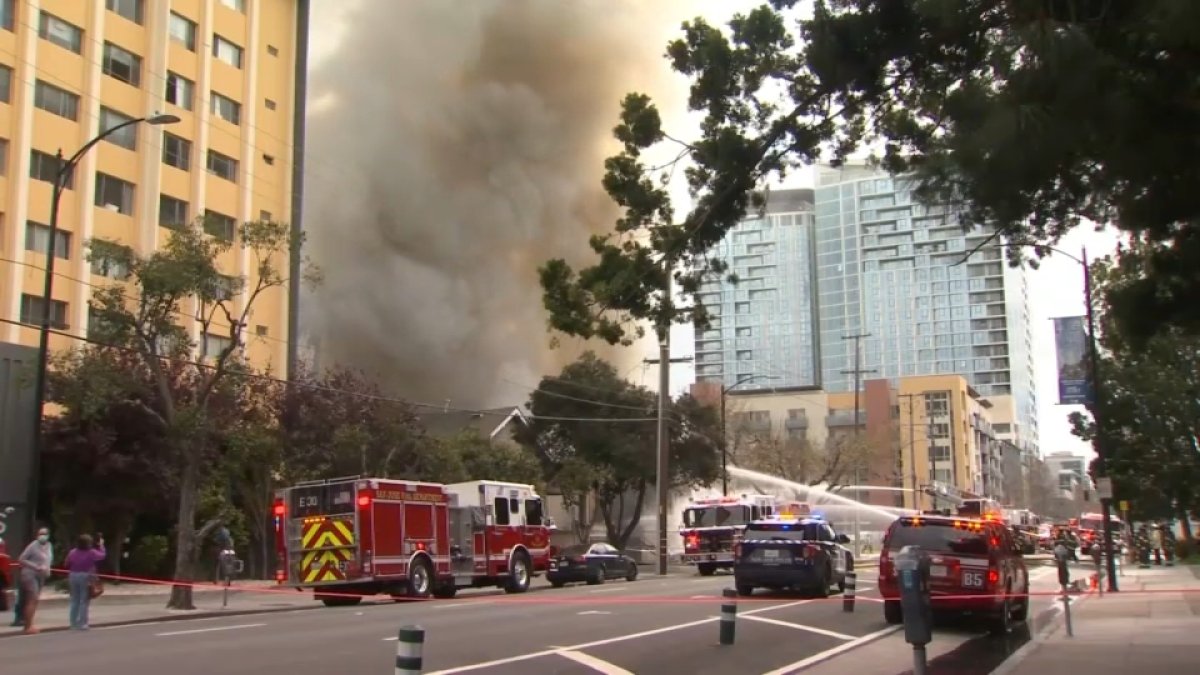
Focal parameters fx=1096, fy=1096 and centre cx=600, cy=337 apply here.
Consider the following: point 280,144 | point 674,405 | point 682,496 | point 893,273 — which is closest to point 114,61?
point 280,144

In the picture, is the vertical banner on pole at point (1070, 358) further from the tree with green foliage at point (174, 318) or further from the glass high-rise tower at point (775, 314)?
the glass high-rise tower at point (775, 314)

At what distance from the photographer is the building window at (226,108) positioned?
143 feet

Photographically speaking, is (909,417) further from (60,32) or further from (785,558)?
(785,558)

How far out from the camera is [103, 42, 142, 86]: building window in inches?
1531

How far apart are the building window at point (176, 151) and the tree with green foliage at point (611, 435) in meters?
19.1

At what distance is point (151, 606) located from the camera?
23.3m

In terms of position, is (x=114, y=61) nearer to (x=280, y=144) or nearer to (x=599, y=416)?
(x=280, y=144)

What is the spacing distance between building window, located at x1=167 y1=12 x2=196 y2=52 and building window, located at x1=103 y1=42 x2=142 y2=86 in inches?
82.8

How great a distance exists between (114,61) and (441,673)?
3495cm

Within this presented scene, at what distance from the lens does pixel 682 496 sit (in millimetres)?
57094

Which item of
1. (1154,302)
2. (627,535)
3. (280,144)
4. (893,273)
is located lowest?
(627,535)

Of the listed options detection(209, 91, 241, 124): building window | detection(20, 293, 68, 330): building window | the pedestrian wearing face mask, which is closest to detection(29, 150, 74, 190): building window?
detection(20, 293, 68, 330): building window

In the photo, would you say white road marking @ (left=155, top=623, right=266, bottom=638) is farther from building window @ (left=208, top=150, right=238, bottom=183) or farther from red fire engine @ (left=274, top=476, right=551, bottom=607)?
building window @ (left=208, top=150, right=238, bottom=183)

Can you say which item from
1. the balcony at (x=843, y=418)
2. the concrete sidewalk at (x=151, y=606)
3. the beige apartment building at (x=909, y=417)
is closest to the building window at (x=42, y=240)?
the concrete sidewalk at (x=151, y=606)
